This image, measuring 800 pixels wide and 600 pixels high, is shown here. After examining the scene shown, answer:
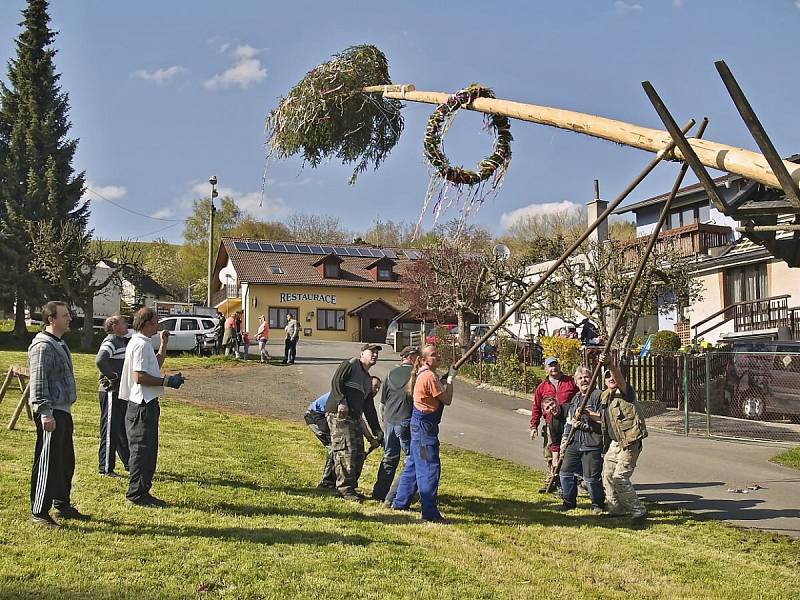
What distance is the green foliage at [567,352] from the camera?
20562 mm

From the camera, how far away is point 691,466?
39.4 feet

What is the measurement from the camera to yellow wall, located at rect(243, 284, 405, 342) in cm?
4997

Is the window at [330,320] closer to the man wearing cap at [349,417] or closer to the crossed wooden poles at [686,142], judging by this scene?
the man wearing cap at [349,417]

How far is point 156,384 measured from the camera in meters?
7.53

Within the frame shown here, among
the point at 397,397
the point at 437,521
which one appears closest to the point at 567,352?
the point at 397,397

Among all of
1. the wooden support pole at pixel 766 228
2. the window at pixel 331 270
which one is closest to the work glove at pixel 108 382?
the wooden support pole at pixel 766 228

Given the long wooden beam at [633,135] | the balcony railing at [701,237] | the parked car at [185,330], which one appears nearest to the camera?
the long wooden beam at [633,135]

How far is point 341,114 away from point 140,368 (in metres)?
3.04

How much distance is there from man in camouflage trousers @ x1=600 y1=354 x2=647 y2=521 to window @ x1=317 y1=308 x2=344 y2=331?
43503mm

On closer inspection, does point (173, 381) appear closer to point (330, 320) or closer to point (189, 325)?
point (189, 325)

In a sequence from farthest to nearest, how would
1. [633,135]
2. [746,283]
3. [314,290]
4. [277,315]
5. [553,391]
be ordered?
[314,290], [277,315], [746,283], [553,391], [633,135]

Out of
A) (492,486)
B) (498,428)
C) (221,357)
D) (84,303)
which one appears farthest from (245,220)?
(492,486)

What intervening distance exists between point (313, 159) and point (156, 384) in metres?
2.60

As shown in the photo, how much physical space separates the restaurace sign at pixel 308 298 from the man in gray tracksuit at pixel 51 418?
44179mm
